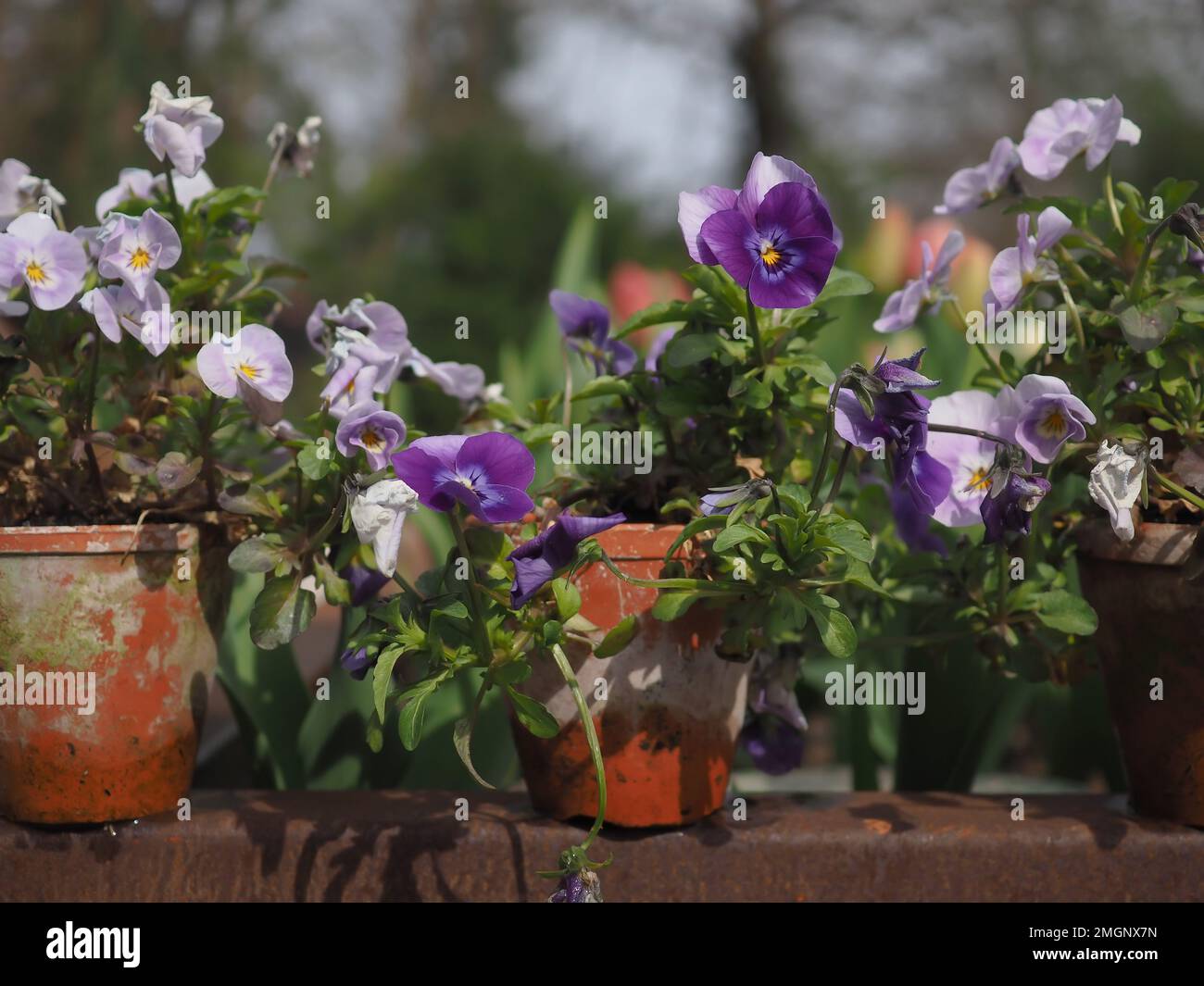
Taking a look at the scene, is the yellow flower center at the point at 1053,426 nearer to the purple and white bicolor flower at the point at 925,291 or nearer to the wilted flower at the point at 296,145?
the purple and white bicolor flower at the point at 925,291

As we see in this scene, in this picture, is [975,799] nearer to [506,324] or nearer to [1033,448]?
[1033,448]

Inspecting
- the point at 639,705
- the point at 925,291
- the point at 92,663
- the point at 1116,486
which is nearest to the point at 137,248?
the point at 92,663

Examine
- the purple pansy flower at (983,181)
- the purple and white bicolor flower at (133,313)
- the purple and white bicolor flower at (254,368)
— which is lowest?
the purple and white bicolor flower at (254,368)

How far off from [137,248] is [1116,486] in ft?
2.74

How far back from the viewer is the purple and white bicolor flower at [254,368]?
0.94 m

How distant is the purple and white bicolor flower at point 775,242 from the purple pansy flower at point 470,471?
0.21m

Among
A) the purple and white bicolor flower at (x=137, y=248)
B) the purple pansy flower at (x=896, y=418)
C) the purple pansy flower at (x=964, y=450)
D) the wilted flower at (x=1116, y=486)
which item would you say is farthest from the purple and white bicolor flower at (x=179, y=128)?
the wilted flower at (x=1116, y=486)

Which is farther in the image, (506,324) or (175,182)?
(506,324)

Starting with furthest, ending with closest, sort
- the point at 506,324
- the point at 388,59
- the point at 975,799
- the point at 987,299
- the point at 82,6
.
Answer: the point at 388,59 → the point at 82,6 → the point at 506,324 → the point at 975,799 → the point at 987,299

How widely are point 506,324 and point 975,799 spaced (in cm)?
413

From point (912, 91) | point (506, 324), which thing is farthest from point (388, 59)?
point (506, 324)

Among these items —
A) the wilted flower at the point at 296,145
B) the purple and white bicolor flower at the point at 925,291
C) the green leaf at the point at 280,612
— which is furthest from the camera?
the wilted flower at the point at 296,145

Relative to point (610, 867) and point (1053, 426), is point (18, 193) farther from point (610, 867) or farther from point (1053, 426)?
point (1053, 426)
